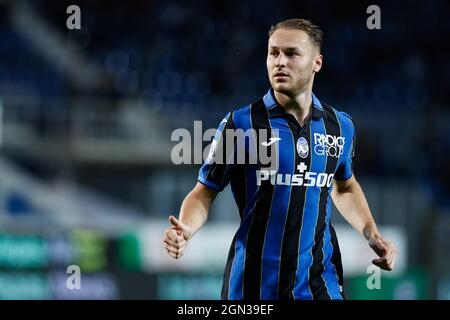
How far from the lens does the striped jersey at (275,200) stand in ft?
14.6

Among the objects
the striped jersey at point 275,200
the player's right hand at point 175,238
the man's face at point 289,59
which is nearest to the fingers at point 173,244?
the player's right hand at point 175,238

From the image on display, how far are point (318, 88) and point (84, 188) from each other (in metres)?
3.64

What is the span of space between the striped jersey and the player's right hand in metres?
0.38

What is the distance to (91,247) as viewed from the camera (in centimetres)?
976

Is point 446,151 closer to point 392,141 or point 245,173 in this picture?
point 392,141

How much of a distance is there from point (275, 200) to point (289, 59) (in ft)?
2.08

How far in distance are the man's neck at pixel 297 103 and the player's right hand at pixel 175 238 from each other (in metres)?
0.78

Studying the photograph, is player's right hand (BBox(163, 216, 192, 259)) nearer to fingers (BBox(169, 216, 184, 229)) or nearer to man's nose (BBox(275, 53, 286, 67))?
fingers (BBox(169, 216, 184, 229))

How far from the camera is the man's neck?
4570 millimetres

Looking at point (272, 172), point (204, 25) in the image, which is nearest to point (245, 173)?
point (272, 172)
